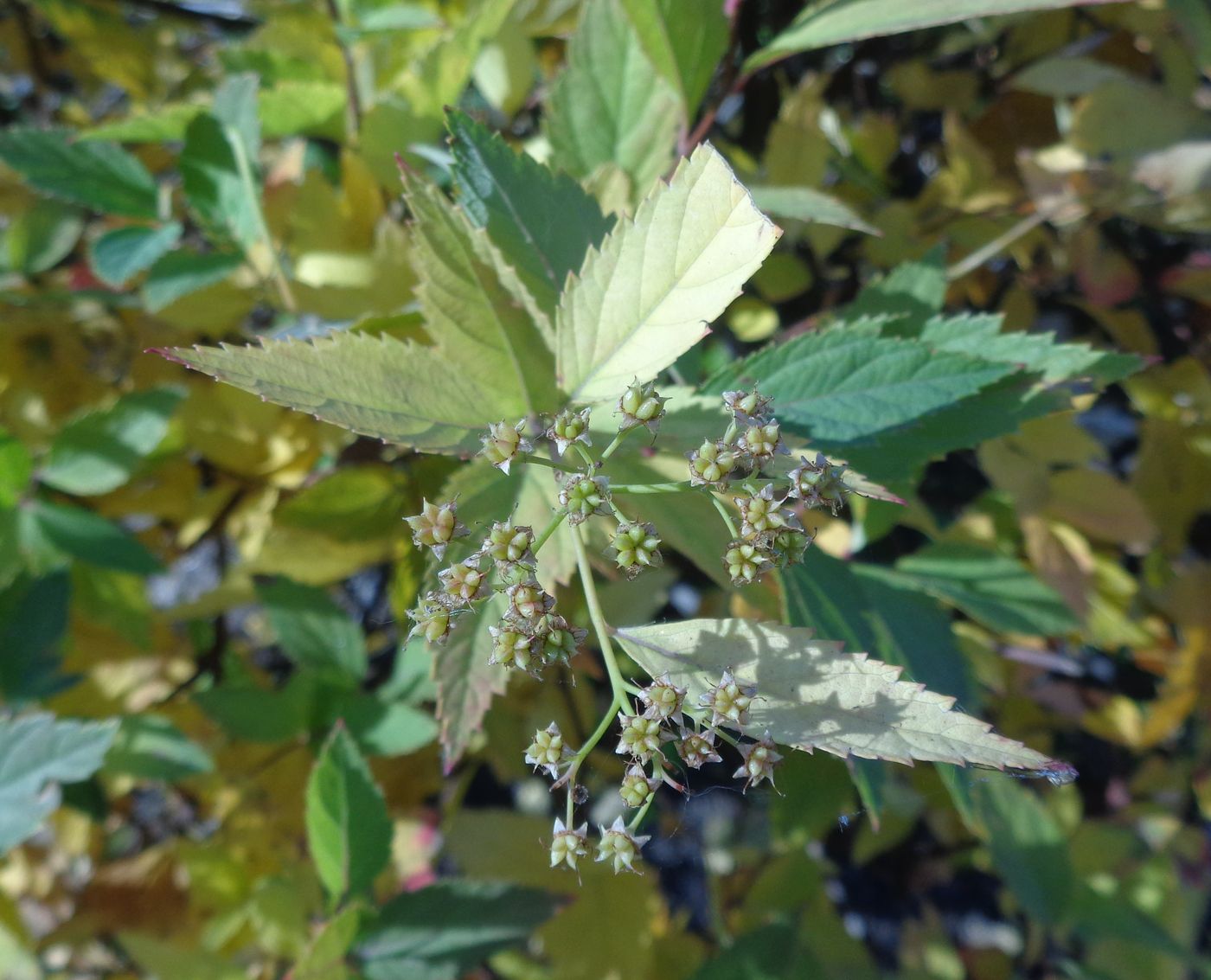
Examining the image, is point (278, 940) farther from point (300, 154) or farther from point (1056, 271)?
point (1056, 271)

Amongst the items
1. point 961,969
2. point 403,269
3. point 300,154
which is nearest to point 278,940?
point 403,269

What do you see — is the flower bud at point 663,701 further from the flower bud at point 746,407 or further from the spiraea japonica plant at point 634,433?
the flower bud at point 746,407

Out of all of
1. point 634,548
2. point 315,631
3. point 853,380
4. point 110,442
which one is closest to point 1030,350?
point 853,380

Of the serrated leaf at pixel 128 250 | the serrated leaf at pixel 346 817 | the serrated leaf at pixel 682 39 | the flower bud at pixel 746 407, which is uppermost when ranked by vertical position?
the serrated leaf at pixel 682 39

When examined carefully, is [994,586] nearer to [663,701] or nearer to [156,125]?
[663,701]

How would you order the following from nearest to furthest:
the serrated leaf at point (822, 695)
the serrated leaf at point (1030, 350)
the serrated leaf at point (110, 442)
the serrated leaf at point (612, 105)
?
the serrated leaf at point (822, 695)
the serrated leaf at point (1030, 350)
the serrated leaf at point (612, 105)
the serrated leaf at point (110, 442)

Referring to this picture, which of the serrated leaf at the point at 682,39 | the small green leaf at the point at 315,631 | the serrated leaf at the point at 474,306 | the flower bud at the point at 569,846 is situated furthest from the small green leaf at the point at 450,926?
the serrated leaf at the point at 682,39
